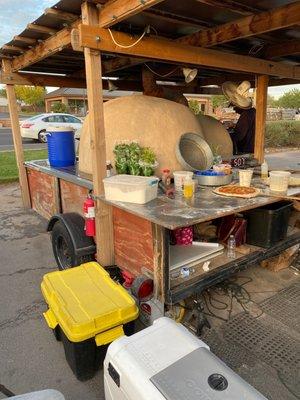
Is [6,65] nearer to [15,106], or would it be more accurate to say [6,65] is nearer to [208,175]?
[15,106]

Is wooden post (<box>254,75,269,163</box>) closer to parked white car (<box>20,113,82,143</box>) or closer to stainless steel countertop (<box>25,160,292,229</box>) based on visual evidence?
stainless steel countertop (<box>25,160,292,229</box>)

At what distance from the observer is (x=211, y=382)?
1602 millimetres

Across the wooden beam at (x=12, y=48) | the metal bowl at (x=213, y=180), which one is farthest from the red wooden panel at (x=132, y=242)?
the wooden beam at (x=12, y=48)

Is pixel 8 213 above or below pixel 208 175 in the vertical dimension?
below

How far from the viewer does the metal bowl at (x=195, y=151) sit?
4633 millimetres

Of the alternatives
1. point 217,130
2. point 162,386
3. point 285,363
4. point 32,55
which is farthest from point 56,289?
point 217,130

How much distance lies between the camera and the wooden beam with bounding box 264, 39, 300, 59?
188 inches

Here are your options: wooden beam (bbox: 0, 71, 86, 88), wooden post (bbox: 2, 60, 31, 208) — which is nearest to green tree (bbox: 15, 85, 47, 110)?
wooden beam (bbox: 0, 71, 86, 88)

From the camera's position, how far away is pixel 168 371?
66.7 inches

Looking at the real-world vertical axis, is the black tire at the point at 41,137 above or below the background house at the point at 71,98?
below

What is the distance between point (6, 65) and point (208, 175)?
16.2 feet

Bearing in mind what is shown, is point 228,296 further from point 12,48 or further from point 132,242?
point 12,48

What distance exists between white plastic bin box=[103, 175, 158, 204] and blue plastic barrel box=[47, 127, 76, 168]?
103 inches

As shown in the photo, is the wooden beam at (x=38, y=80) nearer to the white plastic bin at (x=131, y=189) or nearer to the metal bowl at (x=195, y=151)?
the metal bowl at (x=195, y=151)
